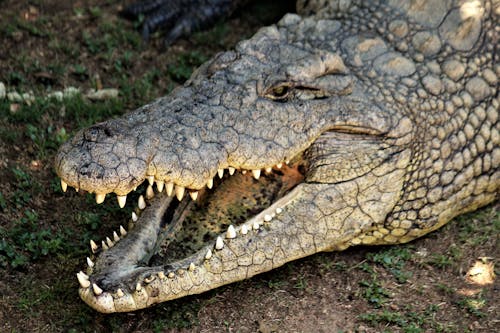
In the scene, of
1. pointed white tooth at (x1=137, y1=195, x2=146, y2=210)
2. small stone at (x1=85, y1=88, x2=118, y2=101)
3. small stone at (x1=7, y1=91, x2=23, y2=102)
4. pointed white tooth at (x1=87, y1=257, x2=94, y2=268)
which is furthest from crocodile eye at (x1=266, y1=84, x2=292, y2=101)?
small stone at (x1=7, y1=91, x2=23, y2=102)

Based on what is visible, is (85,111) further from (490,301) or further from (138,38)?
(490,301)

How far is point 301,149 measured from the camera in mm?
3754

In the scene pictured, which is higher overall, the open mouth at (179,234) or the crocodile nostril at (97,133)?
the crocodile nostril at (97,133)

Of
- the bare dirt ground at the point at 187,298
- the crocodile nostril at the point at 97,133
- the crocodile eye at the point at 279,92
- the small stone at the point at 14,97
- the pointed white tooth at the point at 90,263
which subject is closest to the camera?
the crocodile nostril at the point at 97,133

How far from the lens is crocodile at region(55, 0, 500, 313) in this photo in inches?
134

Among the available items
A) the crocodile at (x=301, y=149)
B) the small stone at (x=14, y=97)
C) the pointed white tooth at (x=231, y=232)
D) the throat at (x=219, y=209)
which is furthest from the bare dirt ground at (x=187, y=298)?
the pointed white tooth at (x=231, y=232)

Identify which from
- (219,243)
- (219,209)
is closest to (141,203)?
(219,209)

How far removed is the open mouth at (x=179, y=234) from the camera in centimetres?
341

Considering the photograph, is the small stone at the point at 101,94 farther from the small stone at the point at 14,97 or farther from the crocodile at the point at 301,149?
the crocodile at the point at 301,149

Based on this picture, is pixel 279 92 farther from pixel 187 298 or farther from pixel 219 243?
Answer: pixel 187 298

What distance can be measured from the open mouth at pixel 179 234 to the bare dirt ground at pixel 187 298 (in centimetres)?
27

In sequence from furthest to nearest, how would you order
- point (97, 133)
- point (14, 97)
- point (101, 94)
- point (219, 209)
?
point (101, 94), point (14, 97), point (219, 209), point (97, 133)

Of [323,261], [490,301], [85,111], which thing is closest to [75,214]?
[85,111]

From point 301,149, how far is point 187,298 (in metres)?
1.00
